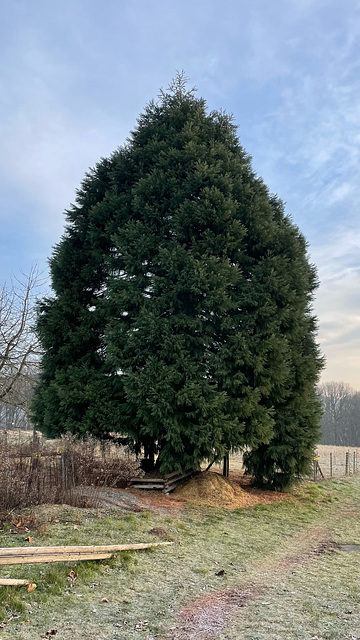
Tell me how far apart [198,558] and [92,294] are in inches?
346

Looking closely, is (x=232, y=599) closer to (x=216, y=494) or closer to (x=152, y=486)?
(x=216, y=494)

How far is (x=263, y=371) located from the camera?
1136cm

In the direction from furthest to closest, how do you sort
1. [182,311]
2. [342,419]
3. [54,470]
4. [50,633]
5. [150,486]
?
[342,419] → [182,311] → [150,486] → [54,470] → [50,633]

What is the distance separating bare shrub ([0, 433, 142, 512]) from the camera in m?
7.68

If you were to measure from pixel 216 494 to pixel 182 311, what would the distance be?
16.2 feet

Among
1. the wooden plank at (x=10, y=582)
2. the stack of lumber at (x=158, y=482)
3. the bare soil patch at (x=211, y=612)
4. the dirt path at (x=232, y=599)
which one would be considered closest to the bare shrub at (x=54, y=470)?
the stack of lumber at (x=158, y=482)

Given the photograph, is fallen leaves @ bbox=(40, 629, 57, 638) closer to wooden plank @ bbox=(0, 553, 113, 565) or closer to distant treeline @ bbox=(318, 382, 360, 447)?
wooden plank @ bbox=(0, 553, 113, 565)

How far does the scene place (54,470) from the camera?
891 cm

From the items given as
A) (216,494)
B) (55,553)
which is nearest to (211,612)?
Result: (55,553)

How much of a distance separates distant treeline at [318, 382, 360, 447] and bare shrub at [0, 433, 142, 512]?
188 ft

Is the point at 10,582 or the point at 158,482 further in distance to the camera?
the point at 158,482

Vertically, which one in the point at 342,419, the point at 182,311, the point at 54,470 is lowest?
the point at 342,419

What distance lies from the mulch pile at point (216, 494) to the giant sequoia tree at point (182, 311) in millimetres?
819

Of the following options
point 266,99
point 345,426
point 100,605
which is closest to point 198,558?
point 100,605
